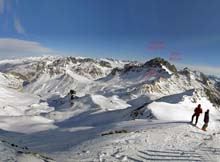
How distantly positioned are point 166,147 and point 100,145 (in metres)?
5.32

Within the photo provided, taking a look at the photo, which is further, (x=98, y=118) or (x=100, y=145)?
(x=98, y=118)

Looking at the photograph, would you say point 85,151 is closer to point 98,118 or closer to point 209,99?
point 98,118

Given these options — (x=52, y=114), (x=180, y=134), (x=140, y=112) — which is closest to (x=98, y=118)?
(x=140, y=112)

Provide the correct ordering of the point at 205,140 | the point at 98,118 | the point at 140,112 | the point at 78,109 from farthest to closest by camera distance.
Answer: the point at 78,109 < the point at 98,118 < the point at 140,112 < the point at 205,140

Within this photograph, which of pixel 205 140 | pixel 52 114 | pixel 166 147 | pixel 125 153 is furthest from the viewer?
pixel 52 114

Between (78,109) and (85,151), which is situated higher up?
(78,109)

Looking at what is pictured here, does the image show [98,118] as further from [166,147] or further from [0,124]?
[166,147]

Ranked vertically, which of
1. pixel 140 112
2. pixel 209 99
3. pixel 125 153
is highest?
pixel 209 99

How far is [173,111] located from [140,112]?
8.01 m

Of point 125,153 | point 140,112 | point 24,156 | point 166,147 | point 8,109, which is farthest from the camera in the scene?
point 8,109

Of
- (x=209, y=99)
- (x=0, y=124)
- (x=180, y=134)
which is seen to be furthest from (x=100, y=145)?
(x=209, y=99)

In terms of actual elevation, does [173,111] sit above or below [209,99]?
below

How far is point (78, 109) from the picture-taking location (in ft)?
404

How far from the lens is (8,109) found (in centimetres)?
13438
